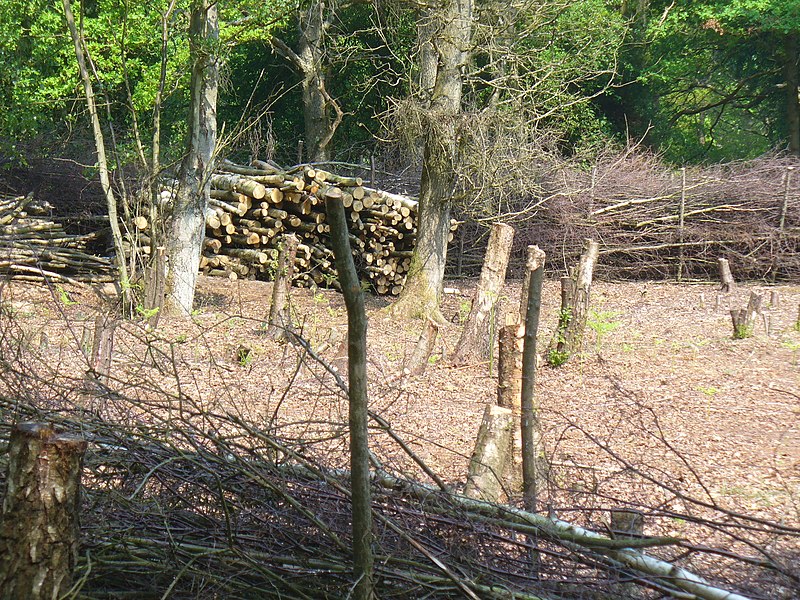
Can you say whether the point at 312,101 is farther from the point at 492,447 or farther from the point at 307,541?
the point at 307,541

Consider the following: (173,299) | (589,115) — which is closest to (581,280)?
(173,299)

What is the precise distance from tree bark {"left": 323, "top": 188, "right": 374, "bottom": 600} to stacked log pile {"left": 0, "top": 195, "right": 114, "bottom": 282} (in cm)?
1014

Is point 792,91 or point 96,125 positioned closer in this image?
point 96,125

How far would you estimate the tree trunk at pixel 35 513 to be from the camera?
2.55 m

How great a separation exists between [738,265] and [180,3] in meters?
11.4

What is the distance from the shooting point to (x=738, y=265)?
1670 cm

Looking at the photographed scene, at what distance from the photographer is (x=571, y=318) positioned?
9211 mm

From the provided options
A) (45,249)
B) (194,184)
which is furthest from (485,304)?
(45,249)

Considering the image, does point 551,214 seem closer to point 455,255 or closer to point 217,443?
point 455,255

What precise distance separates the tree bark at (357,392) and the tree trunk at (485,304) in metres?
6.86

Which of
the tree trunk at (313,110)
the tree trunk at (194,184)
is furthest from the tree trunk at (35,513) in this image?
the tree trunk at (313,110)

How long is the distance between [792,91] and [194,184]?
20.6 metres

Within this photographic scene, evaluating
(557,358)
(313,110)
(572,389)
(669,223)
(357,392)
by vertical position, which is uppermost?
(313,110)

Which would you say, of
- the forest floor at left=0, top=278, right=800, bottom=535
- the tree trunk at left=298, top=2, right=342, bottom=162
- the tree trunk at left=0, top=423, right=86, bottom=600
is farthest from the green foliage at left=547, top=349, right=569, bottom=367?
the tree trunk at left=298, top=2, right=342, bottom=162
